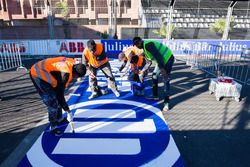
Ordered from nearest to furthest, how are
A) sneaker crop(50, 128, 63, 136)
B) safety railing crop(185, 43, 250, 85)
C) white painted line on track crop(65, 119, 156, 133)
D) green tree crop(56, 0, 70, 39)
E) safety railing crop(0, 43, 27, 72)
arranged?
sneaker crop(50, 128, 63, 136)
white painted line on track crop(65, 119, 156, 133)
safety railing crop(185, 43, 250, 85)
safety railing crop(0, 43, 27, 72)
green tree crop(56, 0, 70, 39)

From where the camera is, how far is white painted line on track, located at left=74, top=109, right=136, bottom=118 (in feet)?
17.9

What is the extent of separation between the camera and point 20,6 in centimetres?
3150

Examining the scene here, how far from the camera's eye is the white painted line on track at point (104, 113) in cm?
545

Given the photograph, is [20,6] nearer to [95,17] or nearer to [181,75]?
[95,17]

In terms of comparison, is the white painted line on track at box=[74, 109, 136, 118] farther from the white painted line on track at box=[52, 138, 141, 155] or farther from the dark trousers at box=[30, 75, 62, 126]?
the white painted line on track at box=[52, 138, 141, 155]

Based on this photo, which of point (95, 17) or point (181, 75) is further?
point (95, 17)

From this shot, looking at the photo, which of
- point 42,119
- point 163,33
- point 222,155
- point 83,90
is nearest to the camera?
point 222,155

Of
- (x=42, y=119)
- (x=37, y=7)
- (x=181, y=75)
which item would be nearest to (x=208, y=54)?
(x=181, y=75)

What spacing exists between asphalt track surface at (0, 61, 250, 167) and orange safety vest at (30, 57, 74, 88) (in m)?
1.46

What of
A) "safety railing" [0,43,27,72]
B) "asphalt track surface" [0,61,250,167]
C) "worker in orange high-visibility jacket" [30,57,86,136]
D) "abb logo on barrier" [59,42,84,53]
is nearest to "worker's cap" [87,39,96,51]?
"worker in orange high-visibility jacket" [30,57,86,136]

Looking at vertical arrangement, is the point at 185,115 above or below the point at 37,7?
below

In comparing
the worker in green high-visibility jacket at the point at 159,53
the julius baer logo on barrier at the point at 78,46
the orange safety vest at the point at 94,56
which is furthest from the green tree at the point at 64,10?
the worker in green high-visibility jacket at the point at 159,53

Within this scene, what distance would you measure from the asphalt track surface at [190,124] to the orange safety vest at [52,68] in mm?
1455

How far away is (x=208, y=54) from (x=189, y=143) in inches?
335
